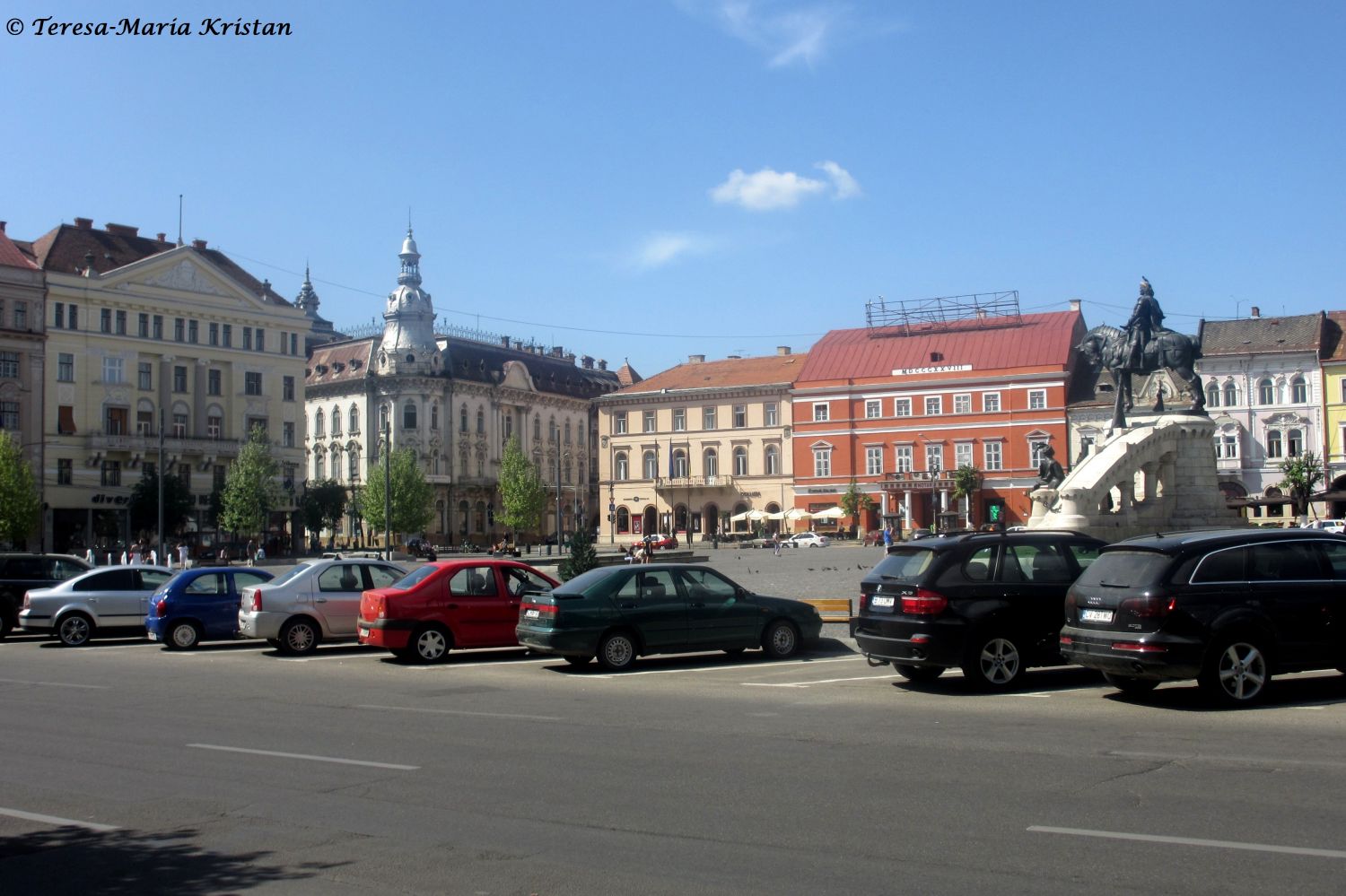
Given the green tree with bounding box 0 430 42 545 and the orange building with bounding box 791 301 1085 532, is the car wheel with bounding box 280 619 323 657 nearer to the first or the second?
the green tree with bounding box 0 430 42 545

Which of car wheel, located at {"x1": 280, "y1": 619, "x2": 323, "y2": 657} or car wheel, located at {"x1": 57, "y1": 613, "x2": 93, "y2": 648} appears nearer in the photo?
car wheel, located at {"x1": 280, "y1": 619, "x2": 323, "y2": 657}

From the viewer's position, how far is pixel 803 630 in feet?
59.6

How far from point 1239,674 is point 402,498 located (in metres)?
79.7

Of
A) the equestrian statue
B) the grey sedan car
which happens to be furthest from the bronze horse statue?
the grey sedan car

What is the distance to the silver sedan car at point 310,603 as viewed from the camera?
20.3 metres

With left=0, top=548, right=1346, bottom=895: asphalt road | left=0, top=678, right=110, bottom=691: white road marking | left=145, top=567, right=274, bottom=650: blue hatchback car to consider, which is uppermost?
left=145, top=567, right=274, bottom=650: blue hatchback car

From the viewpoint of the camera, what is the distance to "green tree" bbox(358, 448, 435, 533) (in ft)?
288

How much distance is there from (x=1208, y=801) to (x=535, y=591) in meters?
12.4

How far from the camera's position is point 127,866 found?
23.3 ft

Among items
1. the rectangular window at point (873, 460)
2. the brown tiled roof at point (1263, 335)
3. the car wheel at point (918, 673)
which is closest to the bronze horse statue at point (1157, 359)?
the car wheel at point (918, 673)

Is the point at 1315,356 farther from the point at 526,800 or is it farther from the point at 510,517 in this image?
the point at 526,800

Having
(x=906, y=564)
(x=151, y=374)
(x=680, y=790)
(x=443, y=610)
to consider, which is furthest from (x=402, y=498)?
(x=680, y=790)

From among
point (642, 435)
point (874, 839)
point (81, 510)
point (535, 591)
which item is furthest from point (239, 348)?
point (874, 839)

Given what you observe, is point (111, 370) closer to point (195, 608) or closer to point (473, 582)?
point (195, 608)
